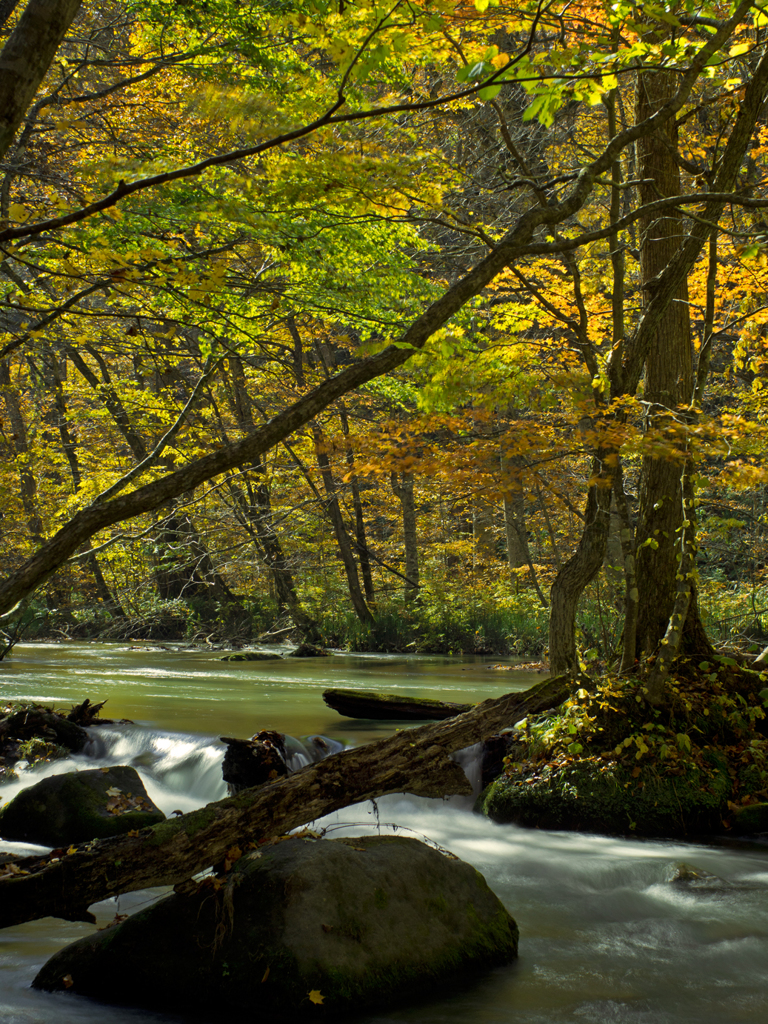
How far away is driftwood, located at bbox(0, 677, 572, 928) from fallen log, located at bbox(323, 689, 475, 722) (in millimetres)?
3427

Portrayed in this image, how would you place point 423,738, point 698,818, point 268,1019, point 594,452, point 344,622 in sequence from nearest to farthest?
point 268,1019, point 423,738, point 698,818, point 594,452, point 344,622

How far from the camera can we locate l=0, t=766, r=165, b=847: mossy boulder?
5277 millimetres

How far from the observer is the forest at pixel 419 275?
3961mm

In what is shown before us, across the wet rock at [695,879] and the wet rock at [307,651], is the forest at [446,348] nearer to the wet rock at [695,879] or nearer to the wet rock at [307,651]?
the wet rock at [695,879]

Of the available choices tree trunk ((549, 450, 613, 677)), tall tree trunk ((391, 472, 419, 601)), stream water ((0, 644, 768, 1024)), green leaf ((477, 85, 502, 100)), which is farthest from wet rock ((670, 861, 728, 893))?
tall tree trunk ((391, 472, 419, 601))

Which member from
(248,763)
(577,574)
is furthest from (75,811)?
(577,574)

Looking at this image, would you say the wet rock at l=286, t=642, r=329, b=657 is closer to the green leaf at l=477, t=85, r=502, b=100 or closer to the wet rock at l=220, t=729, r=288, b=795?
the wet rock at l=220, t=729, r=288, b=795

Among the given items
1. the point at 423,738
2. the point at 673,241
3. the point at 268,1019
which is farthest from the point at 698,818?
the point at 673,241

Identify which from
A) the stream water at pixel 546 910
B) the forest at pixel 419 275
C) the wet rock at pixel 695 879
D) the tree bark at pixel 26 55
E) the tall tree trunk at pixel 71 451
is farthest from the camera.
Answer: the tall tree trunk at pixel 71 451

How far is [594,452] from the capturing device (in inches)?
262

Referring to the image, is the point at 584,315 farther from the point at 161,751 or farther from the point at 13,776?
the point at 13,776

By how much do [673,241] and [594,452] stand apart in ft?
7.02

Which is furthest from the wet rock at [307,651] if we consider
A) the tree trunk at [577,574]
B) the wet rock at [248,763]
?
the tree trunk at [577,574]

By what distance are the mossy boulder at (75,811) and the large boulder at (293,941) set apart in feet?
6.20
